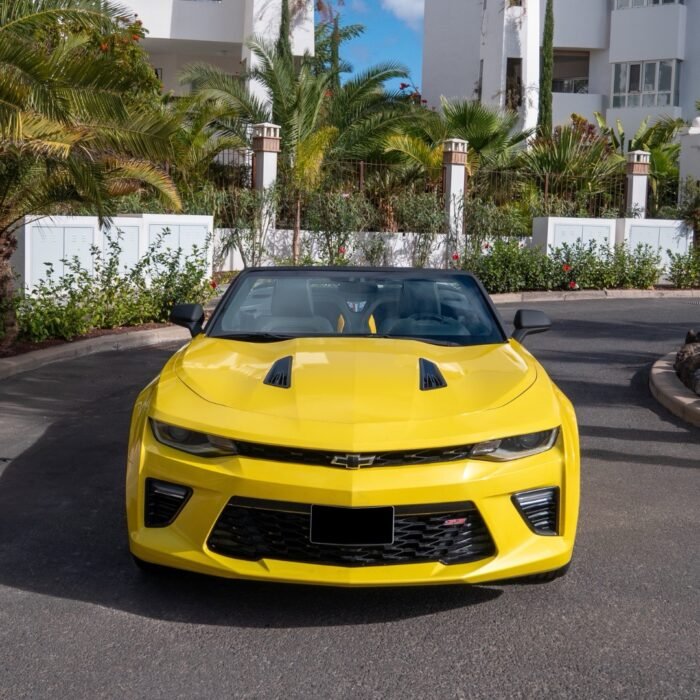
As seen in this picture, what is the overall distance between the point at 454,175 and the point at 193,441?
21398 millimetres

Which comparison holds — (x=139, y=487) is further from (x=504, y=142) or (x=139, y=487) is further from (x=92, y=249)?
(x=504, y=142)

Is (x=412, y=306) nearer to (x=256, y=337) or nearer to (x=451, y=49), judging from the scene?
(x=256, y=337)

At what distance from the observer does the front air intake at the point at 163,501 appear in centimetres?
436

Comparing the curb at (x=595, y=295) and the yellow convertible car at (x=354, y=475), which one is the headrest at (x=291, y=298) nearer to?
the yellow convertible car at (x=354, y=475)

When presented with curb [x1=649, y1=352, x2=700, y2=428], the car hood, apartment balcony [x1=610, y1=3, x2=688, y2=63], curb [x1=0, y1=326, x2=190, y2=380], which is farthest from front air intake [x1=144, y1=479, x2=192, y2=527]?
apartment balcony [x1=610, y1=3, x2=688, y2=63]

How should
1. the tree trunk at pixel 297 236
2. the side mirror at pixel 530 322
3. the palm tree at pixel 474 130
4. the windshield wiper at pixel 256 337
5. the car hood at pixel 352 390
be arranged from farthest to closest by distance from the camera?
the palm tree at pixel 474 130
the tree trunk at pixel 297 236
the side mirror at pixel 530 322
the windshield wiper at pixel 256 337
the car hood at pixel 352 390

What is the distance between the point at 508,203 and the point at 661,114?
19.6 m

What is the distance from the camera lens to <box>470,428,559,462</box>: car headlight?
432 cm

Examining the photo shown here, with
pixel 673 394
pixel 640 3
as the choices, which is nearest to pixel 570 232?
pixel 673 394

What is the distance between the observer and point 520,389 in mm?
4797

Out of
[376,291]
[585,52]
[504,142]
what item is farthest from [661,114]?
[376,291]

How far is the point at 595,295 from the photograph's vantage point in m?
22.5

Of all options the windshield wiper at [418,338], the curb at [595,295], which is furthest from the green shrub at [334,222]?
the windshield wiper at [418,338]

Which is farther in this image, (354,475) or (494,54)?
(494,54)
